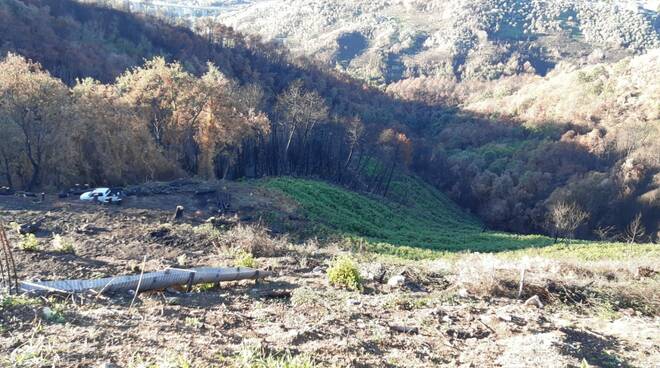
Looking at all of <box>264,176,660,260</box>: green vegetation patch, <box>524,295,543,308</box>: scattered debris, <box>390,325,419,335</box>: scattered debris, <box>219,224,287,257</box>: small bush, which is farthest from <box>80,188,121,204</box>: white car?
<box>524,295,543,308</box>: scattered debris

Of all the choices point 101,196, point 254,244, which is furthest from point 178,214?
point 254,244

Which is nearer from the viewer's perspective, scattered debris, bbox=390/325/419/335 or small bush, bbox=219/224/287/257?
scattered debris, bbox=390/325/419/335

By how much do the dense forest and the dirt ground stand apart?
44.8 ft

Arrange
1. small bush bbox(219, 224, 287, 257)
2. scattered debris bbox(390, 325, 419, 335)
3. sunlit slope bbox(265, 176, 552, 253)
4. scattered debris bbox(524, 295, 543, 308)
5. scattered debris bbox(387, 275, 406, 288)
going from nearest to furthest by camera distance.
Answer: scattered debris bbox(390, 325, 419, 335), scattered debris bbox(524, 295, 543, 308), scattered debris bbox(387, 275, 406, 288), small bush bbox(219, 224, 287, 257), sunlit slope bbox(265, 176, 552, 253)

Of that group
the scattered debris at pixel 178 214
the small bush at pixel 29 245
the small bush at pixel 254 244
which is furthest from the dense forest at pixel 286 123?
the small bush at pixel 254 244

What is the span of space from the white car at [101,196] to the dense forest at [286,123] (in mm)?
5100

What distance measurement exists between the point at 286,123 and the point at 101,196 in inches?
940

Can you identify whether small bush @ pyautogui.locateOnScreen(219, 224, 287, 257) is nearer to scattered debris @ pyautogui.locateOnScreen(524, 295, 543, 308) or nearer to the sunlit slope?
scattered debris @ pyautogui.locateOnScreen(524, 295, 543, 308)

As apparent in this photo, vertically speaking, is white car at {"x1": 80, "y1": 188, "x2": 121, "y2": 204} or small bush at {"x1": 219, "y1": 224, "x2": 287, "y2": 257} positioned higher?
white car at {"x1": 80, "y1": 188, "x2": 121, "y2": 204}

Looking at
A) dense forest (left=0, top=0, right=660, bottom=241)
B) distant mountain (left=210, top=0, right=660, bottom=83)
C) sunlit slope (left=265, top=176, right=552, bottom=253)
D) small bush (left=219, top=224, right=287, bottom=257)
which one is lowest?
sunlit slope (left=265, top=176, right=552, bottom=253)

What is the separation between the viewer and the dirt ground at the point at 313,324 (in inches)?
189

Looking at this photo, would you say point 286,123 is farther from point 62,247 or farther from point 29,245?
point 29,245

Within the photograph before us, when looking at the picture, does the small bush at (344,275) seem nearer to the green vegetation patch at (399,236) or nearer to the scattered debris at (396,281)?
the scattered debris at (396,281)

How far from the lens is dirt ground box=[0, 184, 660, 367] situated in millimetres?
4801
